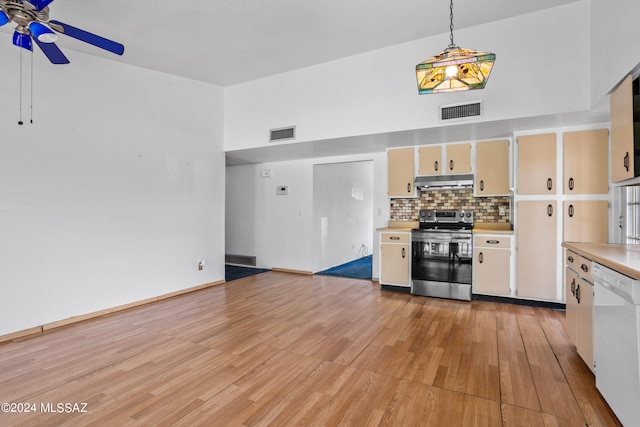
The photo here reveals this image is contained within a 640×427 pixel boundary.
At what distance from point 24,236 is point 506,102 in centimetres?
526

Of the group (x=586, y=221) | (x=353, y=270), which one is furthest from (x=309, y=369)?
(x=353, y=270)

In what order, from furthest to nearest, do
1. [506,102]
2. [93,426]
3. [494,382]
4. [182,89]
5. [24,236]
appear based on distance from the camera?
[182,89] → [506,102] → [24,236] → [494,382] → [93,426]

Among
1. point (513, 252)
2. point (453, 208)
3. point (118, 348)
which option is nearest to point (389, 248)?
point (453, 208)

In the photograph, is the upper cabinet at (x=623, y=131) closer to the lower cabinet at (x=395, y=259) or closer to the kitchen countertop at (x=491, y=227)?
the kitchen countertop at (x=491, y=227)

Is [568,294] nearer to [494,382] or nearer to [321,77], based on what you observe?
[494,382]

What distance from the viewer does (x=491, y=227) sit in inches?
181

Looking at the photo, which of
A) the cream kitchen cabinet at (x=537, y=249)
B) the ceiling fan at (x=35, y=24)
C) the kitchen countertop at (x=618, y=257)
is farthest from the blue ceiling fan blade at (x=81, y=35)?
the cream kitchen cabinet at (x=537, y=249)

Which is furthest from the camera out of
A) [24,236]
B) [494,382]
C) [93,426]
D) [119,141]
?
[119,141]

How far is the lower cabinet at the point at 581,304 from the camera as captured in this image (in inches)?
87.6

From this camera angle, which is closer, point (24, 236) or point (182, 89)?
point (24, 236)

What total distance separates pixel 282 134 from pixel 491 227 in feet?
11.1

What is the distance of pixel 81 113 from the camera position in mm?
3646

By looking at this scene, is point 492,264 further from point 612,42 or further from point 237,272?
point 237,272

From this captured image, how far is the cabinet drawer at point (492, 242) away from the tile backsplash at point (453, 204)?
21.0 inches
